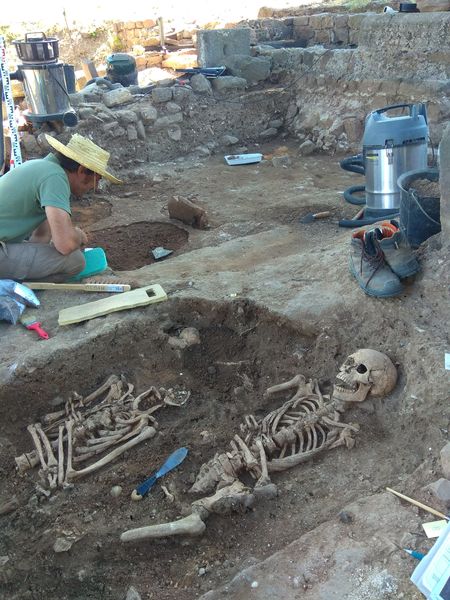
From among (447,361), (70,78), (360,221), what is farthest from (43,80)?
(447,361)

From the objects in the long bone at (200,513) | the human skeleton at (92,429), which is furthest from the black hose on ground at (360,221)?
the long bone at (200,513)

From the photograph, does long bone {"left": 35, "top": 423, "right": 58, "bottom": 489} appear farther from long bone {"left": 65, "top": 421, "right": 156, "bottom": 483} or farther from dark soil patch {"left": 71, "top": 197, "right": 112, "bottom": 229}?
dark soil patch {"left": 71, "top": 197, "right": 112, "bottom": 229}

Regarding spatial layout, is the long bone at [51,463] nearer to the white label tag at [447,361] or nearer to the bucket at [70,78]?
the white label tag at [447,361]

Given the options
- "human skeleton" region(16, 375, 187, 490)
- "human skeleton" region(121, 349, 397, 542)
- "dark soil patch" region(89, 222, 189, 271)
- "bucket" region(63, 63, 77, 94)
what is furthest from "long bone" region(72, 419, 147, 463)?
"bucket" region(63, 63, 77, 94)

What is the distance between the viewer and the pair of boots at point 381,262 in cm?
363

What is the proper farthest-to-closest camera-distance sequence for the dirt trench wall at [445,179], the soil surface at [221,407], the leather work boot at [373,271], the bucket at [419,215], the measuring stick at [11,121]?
the measuring stick at [11,121]
the bucket at [419,215]
the leather work boot at [373,271]
the dirt trench wall at [445,179]
the soil surface at [221,407]

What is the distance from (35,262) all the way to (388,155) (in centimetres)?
350

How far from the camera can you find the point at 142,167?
8641mm

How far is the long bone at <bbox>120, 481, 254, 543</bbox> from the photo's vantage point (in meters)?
2.70

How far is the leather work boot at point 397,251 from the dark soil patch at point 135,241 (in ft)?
8.33

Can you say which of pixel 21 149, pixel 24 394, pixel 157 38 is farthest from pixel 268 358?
pixel 157 38

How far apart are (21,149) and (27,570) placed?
624cm

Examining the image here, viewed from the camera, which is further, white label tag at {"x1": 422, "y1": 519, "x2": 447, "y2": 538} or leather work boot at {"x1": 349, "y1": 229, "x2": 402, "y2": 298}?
leather work boot at {"x1": 349, "y1": 229, "x2": 402, "y2": 298}

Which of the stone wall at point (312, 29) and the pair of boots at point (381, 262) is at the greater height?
the stone wall at point (312, 29)
